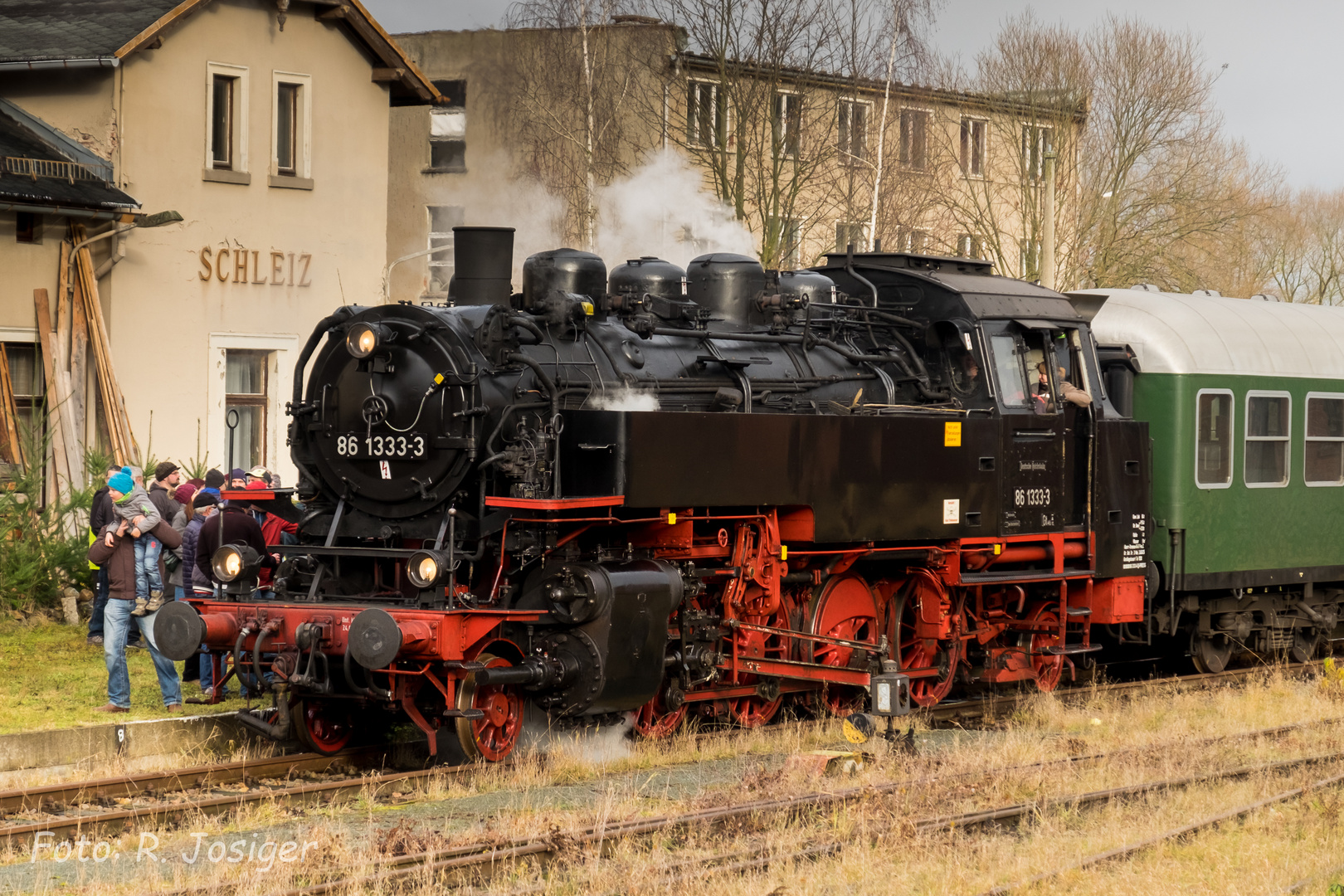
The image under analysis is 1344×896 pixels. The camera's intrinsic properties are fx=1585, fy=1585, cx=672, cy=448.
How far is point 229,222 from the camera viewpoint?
Result: 17469 millimetres

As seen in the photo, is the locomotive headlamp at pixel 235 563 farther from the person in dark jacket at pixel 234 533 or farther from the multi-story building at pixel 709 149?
the multi-story building at pixel 709 149

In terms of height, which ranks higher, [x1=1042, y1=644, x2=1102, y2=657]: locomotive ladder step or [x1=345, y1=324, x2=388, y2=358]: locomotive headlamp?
[x1=345, y1=324, x2=388, y2=358]: locomotive headlamp

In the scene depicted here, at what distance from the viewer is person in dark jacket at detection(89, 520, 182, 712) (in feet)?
33.1

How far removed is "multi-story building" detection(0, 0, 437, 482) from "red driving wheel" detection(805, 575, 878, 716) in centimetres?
809

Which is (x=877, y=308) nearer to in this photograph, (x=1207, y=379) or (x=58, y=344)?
(x=1207, y=379)

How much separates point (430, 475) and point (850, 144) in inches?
646

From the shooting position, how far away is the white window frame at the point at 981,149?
27.8 meters

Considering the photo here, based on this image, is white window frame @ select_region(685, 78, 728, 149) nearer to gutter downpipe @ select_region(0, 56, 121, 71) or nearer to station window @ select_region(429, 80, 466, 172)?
station window @ select_region(429, 80, 466, 172)

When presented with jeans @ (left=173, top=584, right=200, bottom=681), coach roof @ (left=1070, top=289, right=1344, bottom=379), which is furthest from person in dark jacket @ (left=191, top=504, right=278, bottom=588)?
coach roof @ (left=1070, top=289, right=1344, bottom=379)

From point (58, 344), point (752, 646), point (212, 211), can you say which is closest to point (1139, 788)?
point (752, 646)

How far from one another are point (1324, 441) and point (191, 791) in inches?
Result: 406

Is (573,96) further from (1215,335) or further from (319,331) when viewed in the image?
(319,331)

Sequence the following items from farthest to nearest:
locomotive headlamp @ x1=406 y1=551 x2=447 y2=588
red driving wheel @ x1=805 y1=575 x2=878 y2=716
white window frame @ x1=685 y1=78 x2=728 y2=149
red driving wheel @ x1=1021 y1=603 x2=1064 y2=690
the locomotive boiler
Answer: white window frame @ x1=685 y1=78 x2=728 y2=149 → red driving wheel @ x1=1021 y1=603 x2=1064 y2=690 → red driving wheel @ x1=805 y1=575 x2=878 y2=716 → the locomotive boiler → locomotive headlamp @ x1=406 y1=551 x2=447 y2=588

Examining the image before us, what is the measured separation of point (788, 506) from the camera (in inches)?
400
